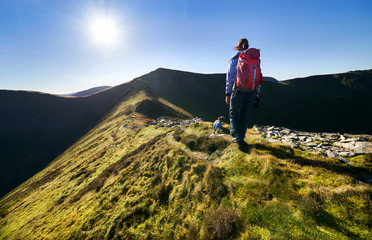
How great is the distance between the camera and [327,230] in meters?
3.29

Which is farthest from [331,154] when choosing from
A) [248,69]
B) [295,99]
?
[295,99]

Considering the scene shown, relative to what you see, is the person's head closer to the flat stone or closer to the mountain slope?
the flat stone

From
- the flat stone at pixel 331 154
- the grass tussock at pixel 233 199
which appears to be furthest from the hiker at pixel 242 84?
the flat stone at pixel 331 154

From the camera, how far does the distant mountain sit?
222ft

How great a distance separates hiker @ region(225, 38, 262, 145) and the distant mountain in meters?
46.8

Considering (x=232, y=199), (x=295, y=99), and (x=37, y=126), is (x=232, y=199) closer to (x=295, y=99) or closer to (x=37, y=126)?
(x=295, y=99)

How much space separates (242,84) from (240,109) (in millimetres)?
1338

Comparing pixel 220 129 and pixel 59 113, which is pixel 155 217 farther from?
pixel 59 113

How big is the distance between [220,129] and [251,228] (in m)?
7.39

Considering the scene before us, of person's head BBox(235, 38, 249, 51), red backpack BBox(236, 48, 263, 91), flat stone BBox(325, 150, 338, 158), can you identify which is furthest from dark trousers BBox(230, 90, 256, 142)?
flat stone BBox(325, 150, 338, 158)

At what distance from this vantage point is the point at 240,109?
22.1ft

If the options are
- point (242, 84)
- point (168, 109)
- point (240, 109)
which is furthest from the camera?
point (168, 109)

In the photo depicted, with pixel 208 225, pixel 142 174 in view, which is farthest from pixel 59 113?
pixel 208 225

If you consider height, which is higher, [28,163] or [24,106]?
[24,106]
